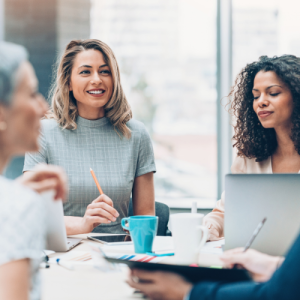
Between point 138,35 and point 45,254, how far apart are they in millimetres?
2403

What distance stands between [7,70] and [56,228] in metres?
0.70

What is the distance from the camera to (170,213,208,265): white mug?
104cm

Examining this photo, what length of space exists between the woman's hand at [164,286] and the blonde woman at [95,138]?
3.56ft

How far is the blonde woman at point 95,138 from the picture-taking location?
6.06 feet

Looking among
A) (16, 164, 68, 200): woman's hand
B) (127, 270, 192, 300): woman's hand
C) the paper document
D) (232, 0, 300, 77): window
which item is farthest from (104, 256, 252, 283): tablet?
(232, 0, 300, 77): window

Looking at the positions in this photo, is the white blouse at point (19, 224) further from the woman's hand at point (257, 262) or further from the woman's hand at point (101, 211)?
the woman's hand at point (101, 211)

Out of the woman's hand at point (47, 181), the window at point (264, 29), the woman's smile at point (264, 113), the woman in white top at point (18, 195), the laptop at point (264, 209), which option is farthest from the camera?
the window at point (264, 29)

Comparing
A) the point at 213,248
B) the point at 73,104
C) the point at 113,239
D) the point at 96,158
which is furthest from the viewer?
the point at 73,104

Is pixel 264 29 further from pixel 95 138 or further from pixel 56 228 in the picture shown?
pixel 56 228

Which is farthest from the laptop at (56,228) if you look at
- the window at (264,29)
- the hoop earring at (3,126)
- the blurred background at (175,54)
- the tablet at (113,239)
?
the window at (264,29)

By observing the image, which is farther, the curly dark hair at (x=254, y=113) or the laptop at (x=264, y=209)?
the curly dark hair at (x=254, y=113)

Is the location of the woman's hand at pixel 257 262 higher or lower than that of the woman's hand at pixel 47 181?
lower

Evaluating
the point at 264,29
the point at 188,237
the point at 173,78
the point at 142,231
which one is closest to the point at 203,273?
the point at 188,237

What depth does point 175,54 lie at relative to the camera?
3086 millimetres
